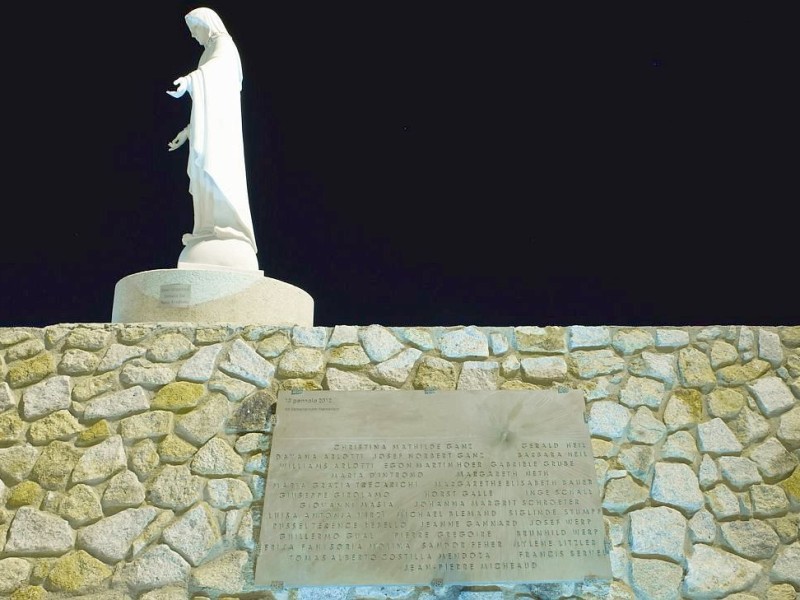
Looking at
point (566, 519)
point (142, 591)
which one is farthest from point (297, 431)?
point (566, 519)

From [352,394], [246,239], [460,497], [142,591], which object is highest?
[246,239]

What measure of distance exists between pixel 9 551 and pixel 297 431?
145cm

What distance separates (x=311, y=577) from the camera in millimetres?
3082

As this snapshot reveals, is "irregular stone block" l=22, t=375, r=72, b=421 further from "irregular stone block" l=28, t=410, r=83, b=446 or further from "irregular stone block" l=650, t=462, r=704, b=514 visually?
"irregular stone block" l=650, t=462, r=704, b=514

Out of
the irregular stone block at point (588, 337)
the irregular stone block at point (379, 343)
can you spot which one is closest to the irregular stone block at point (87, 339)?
the irregular stone block at point (379, 343)

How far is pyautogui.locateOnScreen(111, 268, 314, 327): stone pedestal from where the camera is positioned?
171 inches

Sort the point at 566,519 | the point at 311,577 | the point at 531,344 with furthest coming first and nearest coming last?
the point at 531,344 → the point at 566,519 → the point at 311,577

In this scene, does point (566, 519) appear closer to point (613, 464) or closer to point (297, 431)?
point (613, 464)

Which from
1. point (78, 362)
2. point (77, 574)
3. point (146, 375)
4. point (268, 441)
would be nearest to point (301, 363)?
point (268, 441)

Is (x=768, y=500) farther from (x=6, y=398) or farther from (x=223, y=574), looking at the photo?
(x=6, y=398)

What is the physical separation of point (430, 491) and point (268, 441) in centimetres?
88

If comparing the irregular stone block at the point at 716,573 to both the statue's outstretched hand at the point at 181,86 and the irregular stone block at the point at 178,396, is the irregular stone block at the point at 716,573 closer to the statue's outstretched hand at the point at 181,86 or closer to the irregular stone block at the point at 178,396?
the irregular stone block at the point at 178,396

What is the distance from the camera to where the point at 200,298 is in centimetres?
436

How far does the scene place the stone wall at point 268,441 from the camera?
3.20 metres
